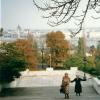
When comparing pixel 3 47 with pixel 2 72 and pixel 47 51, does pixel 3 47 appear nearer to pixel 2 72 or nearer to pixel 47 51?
pixel 2 72

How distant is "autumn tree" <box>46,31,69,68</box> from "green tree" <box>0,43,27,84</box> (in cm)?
3476

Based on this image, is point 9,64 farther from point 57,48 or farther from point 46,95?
point 57,48

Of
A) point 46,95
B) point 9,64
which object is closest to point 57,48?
point 9,64

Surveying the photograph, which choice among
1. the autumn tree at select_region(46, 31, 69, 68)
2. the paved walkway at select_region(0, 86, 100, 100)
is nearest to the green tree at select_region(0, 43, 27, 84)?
the paved walkway at select_region(0, 86, 100, 100)

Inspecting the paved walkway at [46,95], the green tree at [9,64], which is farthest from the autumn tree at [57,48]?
the paved walkway at [46,95]

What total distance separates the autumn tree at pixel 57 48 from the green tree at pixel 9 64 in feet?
114

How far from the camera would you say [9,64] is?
29.4 metres

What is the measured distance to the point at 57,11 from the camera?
10.1 metres

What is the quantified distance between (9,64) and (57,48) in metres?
39.9

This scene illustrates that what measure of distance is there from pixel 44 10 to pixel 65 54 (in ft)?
190

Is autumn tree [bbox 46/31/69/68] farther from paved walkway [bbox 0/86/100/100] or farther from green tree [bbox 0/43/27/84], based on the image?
paved walkway [bbox 0/86/100/100]

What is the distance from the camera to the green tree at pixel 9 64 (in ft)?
96.2

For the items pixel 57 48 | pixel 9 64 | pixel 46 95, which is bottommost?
pixel 46 95

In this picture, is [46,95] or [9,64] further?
[9,64]
